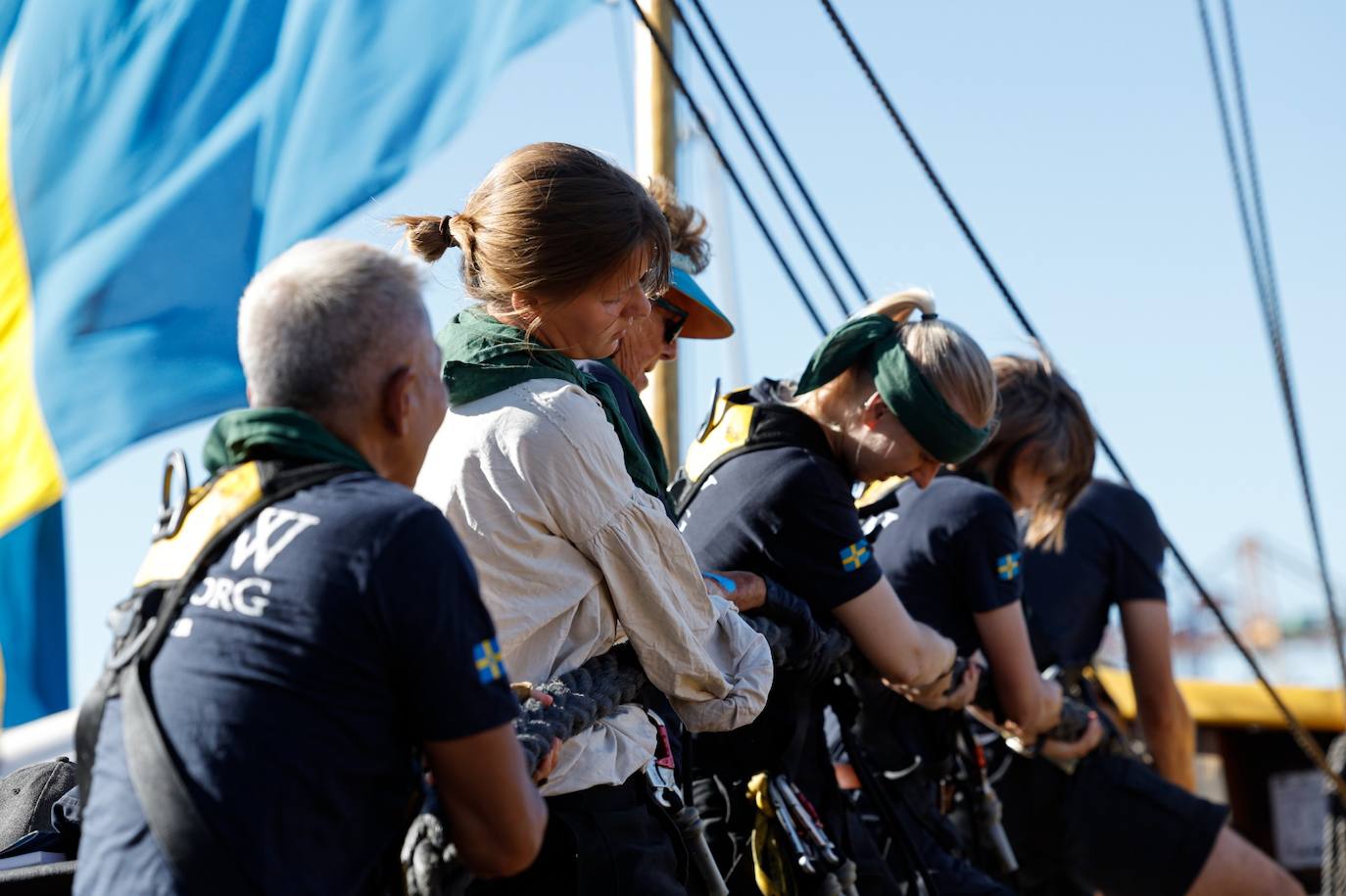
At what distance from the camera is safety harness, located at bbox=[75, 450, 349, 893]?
1628 mm

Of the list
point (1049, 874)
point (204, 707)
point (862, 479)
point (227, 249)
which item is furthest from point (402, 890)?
point (227, 249)

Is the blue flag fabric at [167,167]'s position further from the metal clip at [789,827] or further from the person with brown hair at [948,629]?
the metal clip at [789,827]

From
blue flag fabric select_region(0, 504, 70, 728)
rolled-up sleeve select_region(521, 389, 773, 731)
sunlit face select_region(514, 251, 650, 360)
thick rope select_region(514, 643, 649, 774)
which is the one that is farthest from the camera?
blue flag fabric select_region(0, 504, 70, 728)

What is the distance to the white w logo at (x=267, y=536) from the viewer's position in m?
1.69

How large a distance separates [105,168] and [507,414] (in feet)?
11.4

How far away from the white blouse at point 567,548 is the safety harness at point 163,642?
0.51m

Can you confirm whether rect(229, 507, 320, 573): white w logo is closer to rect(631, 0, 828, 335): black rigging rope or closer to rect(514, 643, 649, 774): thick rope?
rect(514, 643, 649, 774): thick rope

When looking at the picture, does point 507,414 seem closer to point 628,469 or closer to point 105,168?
point 628,469

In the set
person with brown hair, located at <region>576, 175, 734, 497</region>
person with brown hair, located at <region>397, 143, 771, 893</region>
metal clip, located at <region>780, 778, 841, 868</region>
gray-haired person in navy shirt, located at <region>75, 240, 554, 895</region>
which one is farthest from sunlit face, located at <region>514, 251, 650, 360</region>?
metal clip, located at <region>780, 778, 841, 868</region>

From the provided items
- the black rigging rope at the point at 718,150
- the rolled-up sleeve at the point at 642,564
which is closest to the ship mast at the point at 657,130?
the black rigging rope at the point at 718,150

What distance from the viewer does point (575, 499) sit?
2.27 m

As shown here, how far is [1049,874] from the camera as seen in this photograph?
4410 mm

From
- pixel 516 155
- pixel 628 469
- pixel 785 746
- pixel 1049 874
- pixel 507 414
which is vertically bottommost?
pixel 1049 874

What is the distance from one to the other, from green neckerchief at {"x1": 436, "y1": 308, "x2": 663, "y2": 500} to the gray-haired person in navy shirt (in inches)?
22.1
